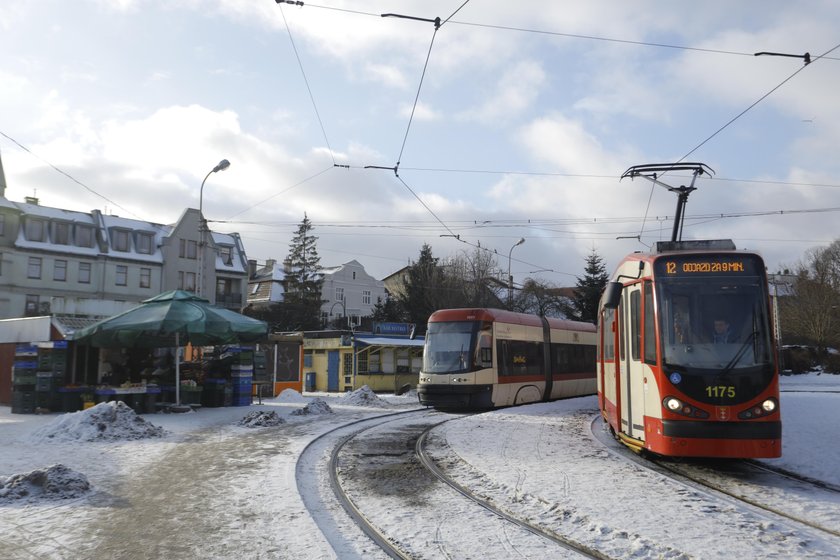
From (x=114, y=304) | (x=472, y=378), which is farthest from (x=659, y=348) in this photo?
(x=114, y=304)

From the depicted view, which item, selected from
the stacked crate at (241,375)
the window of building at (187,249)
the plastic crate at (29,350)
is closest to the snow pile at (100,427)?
the plastic crate at (29,350)

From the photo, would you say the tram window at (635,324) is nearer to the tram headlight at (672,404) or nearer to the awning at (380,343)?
the tram headlight at (672,404)

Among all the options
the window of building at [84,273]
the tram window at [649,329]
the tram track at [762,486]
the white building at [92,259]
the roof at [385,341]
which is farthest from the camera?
the window of building at [84,273]

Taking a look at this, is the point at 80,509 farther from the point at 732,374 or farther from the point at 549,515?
the point at 732,374

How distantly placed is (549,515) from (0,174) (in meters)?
53.7

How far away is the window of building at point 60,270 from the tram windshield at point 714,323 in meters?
47.1

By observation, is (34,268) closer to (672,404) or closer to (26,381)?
(26,381)

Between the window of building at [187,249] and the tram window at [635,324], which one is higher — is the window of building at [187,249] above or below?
above

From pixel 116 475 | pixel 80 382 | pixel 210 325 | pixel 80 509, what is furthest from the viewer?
pixel 80 382

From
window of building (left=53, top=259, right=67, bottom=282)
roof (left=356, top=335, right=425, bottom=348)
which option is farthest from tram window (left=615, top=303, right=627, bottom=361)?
window of building (left=53, top=259, right=67, bottom=282)

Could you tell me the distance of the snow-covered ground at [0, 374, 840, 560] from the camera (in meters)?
5.91

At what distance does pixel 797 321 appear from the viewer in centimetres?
5106

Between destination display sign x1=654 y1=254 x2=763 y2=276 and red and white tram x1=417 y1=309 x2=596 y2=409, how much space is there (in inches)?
384

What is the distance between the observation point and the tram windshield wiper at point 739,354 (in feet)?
28.1
